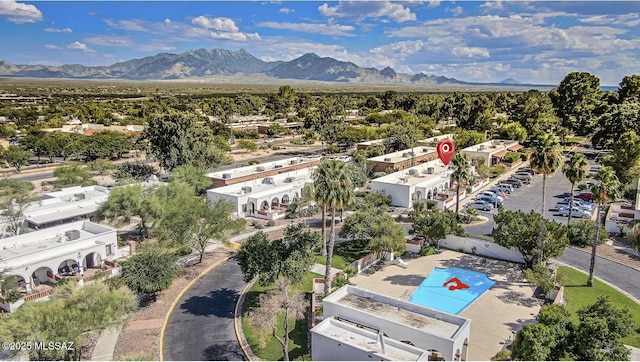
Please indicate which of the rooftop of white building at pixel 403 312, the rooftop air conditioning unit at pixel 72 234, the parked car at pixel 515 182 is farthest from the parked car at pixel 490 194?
the rooftop air conditioning unit at pixel 72 234

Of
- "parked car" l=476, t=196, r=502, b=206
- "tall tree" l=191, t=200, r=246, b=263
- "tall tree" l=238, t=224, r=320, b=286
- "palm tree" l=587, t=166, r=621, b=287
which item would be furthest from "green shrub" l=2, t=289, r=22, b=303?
"parked car" l=476, t=196, r=502, b=206

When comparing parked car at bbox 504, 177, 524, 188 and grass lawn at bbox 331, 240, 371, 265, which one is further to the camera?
parked car at bbox 504, 177, 524, 188

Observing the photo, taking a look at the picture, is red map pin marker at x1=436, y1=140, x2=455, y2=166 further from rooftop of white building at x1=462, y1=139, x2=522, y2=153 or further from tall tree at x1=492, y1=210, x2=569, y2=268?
rooftop of white building at x1=462, y1=139, x2=522, y2=153

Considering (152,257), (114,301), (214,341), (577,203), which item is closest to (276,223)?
(152,257)

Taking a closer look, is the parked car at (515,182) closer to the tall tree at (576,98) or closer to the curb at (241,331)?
the tall tree at (576,98)

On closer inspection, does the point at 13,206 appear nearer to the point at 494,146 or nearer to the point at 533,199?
the point at 533,199

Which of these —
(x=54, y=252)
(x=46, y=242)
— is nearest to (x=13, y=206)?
(x=46, y=242)
